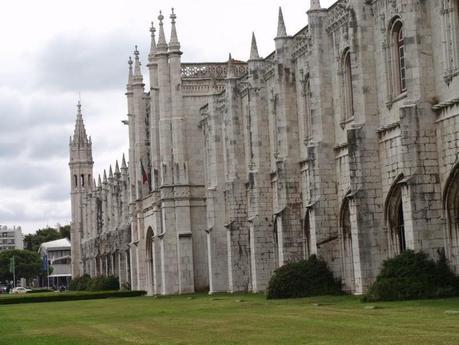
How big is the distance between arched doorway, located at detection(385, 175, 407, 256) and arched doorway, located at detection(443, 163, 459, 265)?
4.04m

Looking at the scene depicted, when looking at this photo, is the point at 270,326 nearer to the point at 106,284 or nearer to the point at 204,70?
the point at 204,70

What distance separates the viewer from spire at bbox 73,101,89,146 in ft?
431

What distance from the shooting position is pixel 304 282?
4356cm

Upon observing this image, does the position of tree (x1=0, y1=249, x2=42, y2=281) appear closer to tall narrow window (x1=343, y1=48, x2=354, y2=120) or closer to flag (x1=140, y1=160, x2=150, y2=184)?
flag (x1=140, y1=160, x2=150, y2=184)

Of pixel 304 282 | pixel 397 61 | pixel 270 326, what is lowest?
pixel 270 326

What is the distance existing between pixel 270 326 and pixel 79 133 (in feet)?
355

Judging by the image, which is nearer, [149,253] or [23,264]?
[149,253]

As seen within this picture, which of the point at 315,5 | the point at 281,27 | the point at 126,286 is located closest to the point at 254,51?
the point at 281,27

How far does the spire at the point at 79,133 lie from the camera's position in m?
132

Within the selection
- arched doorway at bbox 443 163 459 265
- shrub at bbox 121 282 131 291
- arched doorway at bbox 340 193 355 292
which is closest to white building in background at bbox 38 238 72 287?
shrub at bbox 121 282 131 291

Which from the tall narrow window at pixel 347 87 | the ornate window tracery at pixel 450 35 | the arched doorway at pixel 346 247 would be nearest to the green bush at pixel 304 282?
the arched doorway at pixel 346 247

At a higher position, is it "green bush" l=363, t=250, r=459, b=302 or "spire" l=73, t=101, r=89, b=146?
"spire" l=73, t=101, r=89, b=146

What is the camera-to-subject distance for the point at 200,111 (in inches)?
2761

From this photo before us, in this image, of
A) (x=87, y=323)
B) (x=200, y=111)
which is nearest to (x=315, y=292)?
(x=87, y=323)
